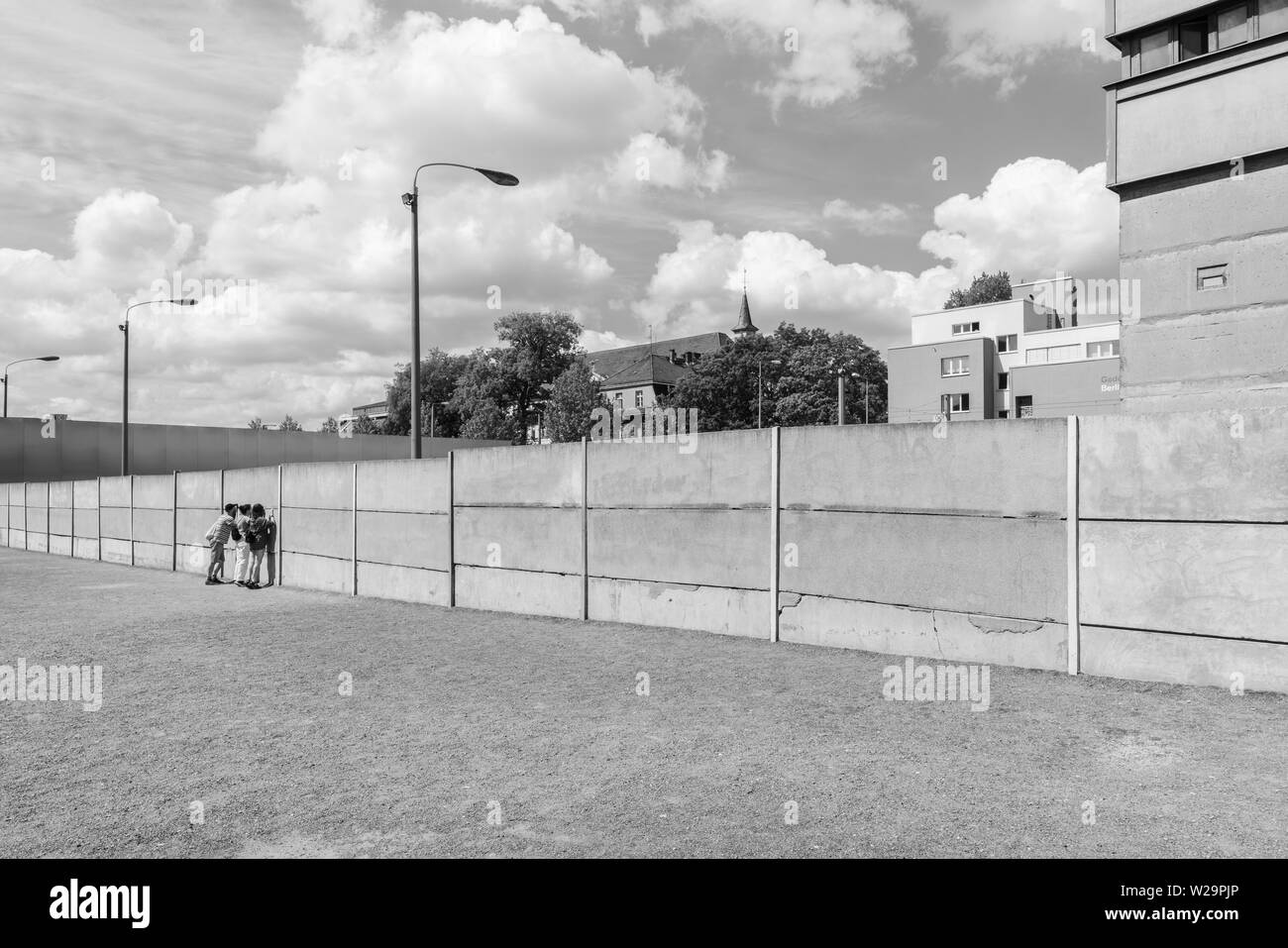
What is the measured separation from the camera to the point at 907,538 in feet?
32.0

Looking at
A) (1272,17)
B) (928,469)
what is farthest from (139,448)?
(1272,17)

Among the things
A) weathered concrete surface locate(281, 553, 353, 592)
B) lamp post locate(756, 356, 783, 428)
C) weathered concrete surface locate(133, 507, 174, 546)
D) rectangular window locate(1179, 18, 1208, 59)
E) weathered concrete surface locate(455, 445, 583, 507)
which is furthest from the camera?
lamp post locate(756, 356, 783, 428)

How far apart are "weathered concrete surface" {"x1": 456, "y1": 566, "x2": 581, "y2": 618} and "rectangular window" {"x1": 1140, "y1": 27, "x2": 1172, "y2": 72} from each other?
2715 centimetres

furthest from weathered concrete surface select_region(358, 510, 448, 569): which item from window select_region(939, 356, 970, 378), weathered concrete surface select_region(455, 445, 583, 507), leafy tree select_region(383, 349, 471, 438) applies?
leafy tree select_region(383, 349, 471, 438)

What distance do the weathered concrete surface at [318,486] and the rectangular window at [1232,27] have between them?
28.0 meters

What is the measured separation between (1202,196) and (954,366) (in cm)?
3989

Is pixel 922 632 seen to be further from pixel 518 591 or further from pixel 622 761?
pixel 518 591

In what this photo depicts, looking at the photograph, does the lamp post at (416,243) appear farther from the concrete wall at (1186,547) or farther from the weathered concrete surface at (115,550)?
the weathered concrete surface at (115,550)

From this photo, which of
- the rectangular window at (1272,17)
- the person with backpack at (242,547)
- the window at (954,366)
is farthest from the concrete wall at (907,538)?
the window at (954,366)

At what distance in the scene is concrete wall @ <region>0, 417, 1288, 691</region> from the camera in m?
7.73

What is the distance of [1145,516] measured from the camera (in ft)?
26.7

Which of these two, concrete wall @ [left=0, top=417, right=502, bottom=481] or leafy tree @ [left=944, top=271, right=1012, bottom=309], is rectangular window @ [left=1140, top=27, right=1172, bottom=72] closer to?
concrete wall @ [left=0, top=417, right=502, bottom=481]

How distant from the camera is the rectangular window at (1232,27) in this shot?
26.3 meters

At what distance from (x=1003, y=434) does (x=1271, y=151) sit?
78.1 feet
